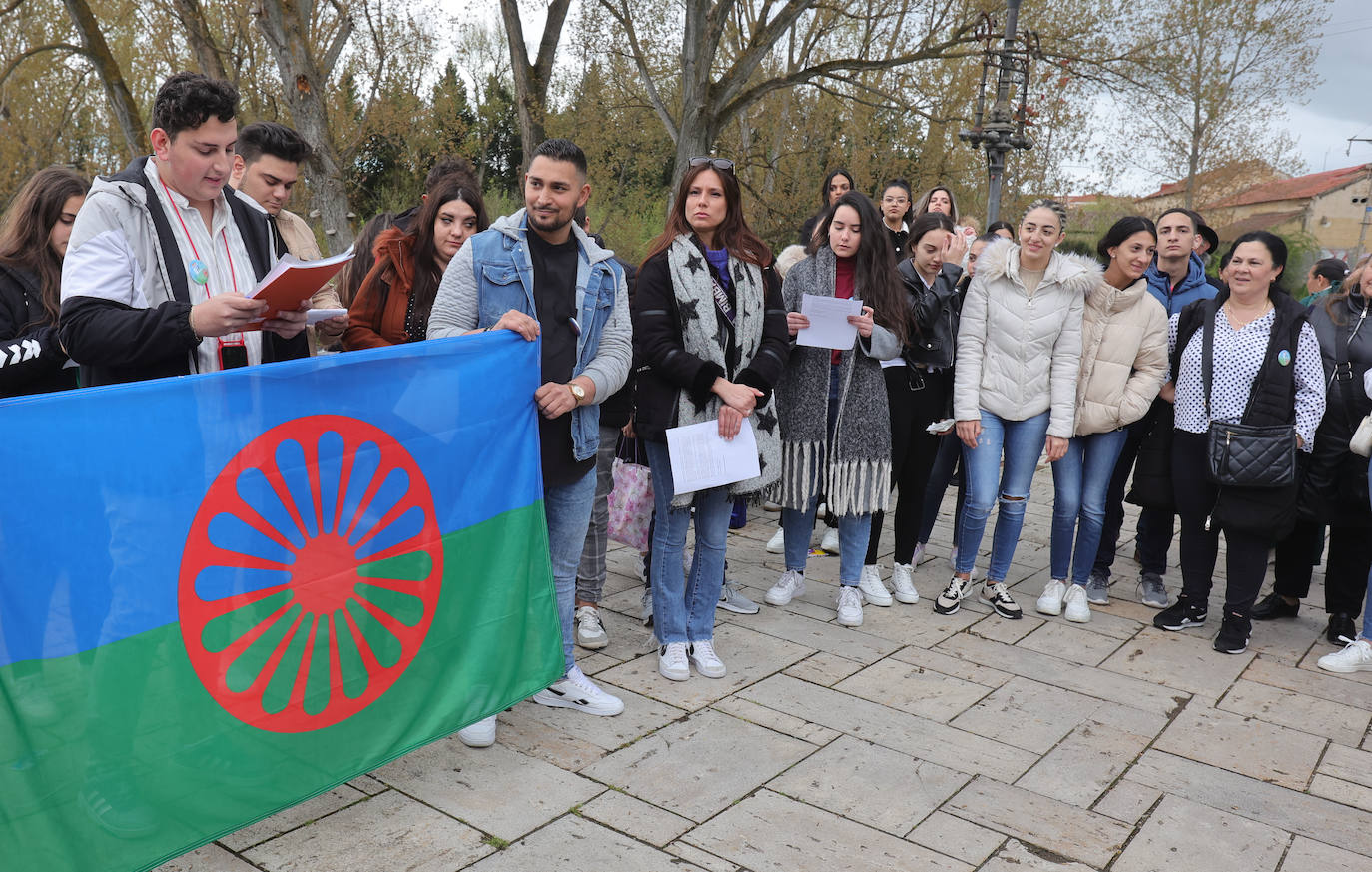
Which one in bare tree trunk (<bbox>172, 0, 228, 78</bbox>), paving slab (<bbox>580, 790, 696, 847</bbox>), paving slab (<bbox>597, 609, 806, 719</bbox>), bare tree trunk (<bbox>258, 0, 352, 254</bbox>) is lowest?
paving slab (<bbox>597, 609, 806, 719</bbox>)

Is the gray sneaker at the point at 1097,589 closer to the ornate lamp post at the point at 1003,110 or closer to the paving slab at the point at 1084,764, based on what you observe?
the paving slab at the point at 1084,764

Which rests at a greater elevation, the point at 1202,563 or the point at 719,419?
the point at 719,419

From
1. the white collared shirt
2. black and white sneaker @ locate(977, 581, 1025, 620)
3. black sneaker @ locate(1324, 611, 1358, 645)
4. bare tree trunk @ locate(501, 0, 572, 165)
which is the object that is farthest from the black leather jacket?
bare tree trunk @ locate(501, 0, 572, 165)

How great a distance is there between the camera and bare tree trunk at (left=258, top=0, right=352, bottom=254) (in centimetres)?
1028

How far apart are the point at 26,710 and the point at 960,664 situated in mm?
3498

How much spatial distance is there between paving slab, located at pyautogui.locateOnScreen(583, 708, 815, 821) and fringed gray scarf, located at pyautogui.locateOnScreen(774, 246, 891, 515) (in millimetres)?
1380

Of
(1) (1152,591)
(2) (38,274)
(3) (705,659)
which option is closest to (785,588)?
(3) (705,659)

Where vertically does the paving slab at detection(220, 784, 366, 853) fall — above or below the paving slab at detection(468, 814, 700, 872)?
above

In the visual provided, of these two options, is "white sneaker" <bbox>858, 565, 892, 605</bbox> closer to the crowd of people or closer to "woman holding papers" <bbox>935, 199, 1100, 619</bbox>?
the crowd of people

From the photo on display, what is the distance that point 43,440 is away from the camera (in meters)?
2.18

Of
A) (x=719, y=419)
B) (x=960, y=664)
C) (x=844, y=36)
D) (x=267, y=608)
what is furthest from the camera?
(x=844, y=36)

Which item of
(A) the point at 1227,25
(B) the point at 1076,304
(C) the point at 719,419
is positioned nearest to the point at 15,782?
(C) the point at 719,419

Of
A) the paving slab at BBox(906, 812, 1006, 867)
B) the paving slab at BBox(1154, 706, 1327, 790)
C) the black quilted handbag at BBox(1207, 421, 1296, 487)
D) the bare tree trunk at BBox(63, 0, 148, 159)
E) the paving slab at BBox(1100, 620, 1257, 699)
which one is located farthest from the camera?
Result: the bare tree trunk at BBox(63, 0, 148, 159)

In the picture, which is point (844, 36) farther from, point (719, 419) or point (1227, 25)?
point (719, 419)
